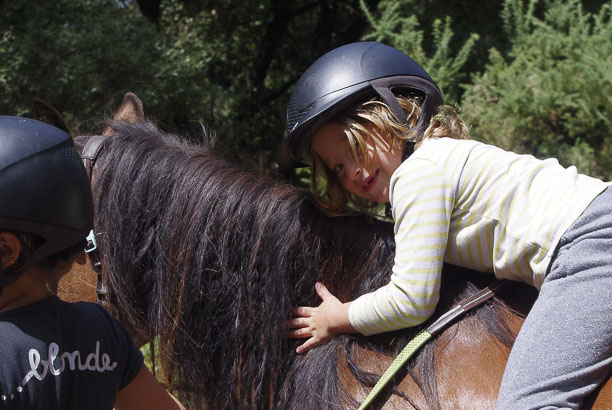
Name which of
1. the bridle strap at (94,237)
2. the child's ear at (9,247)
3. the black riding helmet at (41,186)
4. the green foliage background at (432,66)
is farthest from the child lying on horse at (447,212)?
the green foliage background at (432,66)

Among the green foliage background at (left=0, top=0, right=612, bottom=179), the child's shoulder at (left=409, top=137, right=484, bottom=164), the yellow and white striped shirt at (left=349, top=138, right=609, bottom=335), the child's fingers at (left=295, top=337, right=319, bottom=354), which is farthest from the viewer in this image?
the green foliage background at (left=0, top=0, right=612, bottom=179)

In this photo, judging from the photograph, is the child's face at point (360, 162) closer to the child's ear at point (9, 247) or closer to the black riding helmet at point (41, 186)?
the black riding helmet at point (41, 186)

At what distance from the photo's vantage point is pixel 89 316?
148cm

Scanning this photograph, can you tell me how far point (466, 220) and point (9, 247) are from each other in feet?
4.22

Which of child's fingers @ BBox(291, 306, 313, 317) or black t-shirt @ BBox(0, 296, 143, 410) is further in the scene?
child's fingers @ BBox(291, 306, 313, 317)

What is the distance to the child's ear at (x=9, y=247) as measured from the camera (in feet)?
4.50

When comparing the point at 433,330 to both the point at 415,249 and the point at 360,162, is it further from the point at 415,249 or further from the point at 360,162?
the point at 360,162

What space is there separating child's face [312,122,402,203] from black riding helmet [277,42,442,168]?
0.19 ft

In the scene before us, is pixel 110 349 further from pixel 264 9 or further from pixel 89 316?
pixel 264 9

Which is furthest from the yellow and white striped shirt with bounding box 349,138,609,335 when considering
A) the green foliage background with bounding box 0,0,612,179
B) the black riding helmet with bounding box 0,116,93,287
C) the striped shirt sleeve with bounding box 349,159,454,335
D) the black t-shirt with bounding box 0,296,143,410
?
the green foliage background with bounding box 0,0,612,179

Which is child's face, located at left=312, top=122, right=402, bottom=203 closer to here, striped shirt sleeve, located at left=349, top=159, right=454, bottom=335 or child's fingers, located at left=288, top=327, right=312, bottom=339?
striped shirt sleeve, located at left=349, top=159, right=454, bottom=335

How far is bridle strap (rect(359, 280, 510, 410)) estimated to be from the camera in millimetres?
1773

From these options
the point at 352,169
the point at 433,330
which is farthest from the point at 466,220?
the point at 352,169

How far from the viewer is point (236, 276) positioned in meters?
2.00
